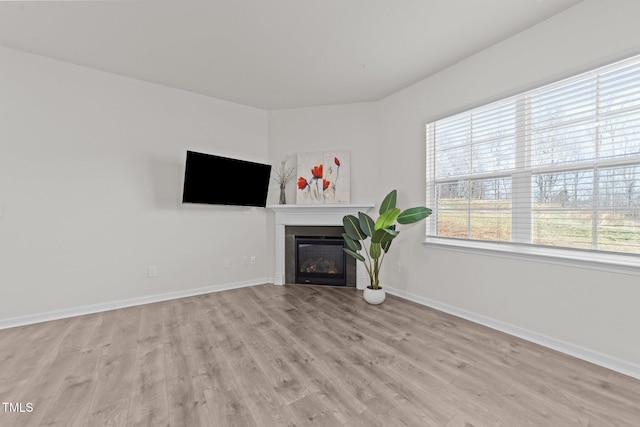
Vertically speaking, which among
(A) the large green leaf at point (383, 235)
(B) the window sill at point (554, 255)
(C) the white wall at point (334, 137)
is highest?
(C) the white wall at point (334, 137)

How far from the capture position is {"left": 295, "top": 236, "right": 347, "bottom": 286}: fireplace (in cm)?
399

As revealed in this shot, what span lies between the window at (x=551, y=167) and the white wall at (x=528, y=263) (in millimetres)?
182

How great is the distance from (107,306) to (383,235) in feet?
10.7

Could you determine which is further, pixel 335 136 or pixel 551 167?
pixel 335 136

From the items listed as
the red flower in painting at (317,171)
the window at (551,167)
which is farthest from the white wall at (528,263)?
the red flower in painting at (317,171)

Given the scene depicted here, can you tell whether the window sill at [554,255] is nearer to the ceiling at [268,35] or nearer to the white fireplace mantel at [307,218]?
the white fireplace mantel at [307,218]

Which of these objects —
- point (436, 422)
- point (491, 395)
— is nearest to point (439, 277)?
point (491, 395)

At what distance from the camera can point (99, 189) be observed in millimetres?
3004

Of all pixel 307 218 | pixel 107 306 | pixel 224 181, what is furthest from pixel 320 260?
pixel 107 306

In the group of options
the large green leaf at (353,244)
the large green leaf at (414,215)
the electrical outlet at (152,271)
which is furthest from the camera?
the large green leaf at (353,244)

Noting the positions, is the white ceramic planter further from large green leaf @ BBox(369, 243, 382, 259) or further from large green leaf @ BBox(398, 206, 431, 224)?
large green leaf @ BBox(398, 206, 431, 224)

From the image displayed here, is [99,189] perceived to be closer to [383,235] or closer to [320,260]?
[320,260]

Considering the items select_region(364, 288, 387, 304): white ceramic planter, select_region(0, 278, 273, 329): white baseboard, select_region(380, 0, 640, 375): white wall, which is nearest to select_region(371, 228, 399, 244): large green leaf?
select_region(380, 0, 640, 375): white wall

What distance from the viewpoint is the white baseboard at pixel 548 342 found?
184 cm
